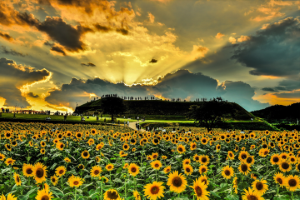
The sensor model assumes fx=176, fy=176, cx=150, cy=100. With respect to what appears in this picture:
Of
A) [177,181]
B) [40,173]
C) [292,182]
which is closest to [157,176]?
[177,181]

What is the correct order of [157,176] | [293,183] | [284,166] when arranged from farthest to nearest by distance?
[157,176] < [284,166] < [293,183]

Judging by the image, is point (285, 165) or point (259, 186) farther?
point (285, 165)

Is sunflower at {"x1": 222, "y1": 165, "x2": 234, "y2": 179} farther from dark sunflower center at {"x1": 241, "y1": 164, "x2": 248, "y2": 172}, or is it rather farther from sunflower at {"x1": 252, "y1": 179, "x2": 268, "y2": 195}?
sunflower at {"x1": 252, "y1": 179, "x2": 268, "y2": 195}

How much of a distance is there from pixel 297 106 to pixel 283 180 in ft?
438

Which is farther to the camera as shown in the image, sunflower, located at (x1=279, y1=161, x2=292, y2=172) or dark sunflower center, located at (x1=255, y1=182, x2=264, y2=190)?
sunflower, located at (x1=279, y1=161, x2=292, y2=172)

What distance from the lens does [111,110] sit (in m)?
63.0

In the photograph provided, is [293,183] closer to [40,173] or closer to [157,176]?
[157,176]

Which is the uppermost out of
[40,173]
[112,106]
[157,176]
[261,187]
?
[112,106]

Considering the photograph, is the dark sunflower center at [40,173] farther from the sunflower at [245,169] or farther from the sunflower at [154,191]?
the sunflower at [245,169]

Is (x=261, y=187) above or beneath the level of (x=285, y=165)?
beneath

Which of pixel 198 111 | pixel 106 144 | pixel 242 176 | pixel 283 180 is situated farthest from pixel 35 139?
pixel 198 111

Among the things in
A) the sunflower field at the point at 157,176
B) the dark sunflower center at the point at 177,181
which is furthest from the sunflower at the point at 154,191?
the dark sunflower center at the point at 177,181

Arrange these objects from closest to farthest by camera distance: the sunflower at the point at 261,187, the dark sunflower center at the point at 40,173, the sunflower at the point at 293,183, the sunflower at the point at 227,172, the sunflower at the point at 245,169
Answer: the sunflower at the point at 261,187 < the sunflower at the point at 293,183 < the dark sunflower center at the point at 40,173 < the sunflower at the point at 227,172 < the sunflower at the point at 245,169

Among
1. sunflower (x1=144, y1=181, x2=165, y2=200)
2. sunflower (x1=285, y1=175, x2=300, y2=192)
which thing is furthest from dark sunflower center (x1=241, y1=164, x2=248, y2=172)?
sunflower (x1=144, y1=181, x2=165, y2=200)
